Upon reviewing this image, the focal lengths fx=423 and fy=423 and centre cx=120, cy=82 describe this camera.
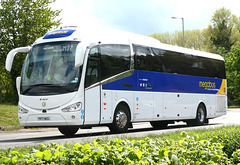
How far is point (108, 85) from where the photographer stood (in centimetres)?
1488

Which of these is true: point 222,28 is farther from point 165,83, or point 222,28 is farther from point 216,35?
point 165,83

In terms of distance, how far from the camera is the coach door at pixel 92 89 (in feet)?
45.6

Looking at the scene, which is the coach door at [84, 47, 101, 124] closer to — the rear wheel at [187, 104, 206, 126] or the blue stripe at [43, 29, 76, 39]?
the blue stripe at [43, 29, 76, 39]

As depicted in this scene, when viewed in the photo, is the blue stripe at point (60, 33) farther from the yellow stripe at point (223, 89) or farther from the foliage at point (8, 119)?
the yellow stripe at point (223, 89)

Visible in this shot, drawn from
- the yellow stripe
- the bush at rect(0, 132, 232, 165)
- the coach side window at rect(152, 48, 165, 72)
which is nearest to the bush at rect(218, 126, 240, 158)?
Result: the bush at rect(0, 132, 232, 165)

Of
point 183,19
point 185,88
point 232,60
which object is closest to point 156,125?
point 185,88

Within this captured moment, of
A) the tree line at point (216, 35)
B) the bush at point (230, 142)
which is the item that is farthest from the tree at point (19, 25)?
the tree line at point (216, 35)

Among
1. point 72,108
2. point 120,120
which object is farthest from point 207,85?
point 72,108

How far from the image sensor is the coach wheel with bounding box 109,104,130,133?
50.0ft

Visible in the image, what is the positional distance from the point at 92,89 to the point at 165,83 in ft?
18.8

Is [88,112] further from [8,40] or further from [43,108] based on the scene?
[8,40]

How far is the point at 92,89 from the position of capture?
1412 centimetres

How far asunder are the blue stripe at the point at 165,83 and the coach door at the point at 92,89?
1.62 feet

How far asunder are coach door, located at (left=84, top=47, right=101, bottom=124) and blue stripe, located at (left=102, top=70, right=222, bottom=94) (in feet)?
1.62
